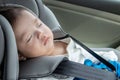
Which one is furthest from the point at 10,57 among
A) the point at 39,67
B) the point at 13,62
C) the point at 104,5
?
the point at 104,5

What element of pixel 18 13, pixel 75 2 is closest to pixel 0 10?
pixel 18 13

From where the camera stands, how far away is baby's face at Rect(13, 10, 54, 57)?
1504 millimetres

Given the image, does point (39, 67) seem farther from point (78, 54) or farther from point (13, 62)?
point (78, 54)

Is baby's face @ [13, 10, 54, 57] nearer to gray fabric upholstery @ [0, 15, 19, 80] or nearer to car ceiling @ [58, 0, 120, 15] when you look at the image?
gray fabric upholstery @ [0, 15, 19, 80]

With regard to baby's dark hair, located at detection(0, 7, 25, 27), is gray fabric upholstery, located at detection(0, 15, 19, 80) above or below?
below

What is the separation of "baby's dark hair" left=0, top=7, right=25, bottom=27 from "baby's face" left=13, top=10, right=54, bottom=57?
0.01 metres

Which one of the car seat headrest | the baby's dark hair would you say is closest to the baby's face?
the baby's dark hair

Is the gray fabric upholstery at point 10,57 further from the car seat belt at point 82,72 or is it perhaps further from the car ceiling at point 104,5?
the car ceiling at point 104,5

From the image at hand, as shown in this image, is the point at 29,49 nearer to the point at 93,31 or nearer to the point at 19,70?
the point at 19,70

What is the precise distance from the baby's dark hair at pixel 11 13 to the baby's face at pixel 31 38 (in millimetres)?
15

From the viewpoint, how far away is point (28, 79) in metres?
1.38

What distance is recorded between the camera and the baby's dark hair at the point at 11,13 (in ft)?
4.97

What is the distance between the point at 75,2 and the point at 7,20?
85cm

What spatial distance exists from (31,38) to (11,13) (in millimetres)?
129
